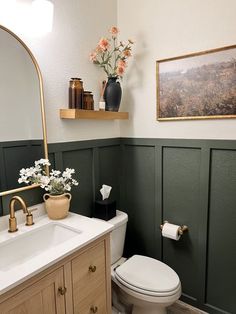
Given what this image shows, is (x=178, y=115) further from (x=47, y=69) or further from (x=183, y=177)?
(x=47, y=69)

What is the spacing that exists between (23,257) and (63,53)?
132 cm

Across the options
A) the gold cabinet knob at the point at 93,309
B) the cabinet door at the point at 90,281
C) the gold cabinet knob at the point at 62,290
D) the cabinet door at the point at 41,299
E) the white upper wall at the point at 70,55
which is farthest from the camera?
the white upper wall at the point at 70,55

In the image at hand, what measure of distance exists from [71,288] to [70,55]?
57.9 inches

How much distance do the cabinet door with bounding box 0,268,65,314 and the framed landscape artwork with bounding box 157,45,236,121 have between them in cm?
133

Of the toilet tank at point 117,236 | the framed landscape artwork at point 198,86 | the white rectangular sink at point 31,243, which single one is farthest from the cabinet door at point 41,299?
the framed landscape artwork at point 198,86

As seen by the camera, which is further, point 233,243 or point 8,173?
point 233,243

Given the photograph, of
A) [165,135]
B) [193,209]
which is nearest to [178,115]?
[165,135]

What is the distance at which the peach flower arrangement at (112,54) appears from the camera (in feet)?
5.73

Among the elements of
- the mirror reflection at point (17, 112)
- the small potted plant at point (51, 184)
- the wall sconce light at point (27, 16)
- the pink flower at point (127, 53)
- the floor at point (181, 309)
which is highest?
the wall sconce light at point (27, 16)

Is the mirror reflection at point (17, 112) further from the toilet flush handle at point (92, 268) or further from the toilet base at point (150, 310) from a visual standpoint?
the toilet base at point (150, 310)

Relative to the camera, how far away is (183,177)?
1.82m

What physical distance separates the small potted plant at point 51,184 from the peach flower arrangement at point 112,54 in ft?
2.88

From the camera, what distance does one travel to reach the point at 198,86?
5.46 feet

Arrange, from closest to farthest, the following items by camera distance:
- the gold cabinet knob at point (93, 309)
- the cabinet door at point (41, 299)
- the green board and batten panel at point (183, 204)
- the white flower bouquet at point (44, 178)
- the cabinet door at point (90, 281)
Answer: the cabinet door at point (41, 299) < the cabinet door at point (90, 281) < the gold cabinet knob at point (93, 309) < the white flower bouquet at point (44, 178) < the green board and batten panel at point (183, 204)
